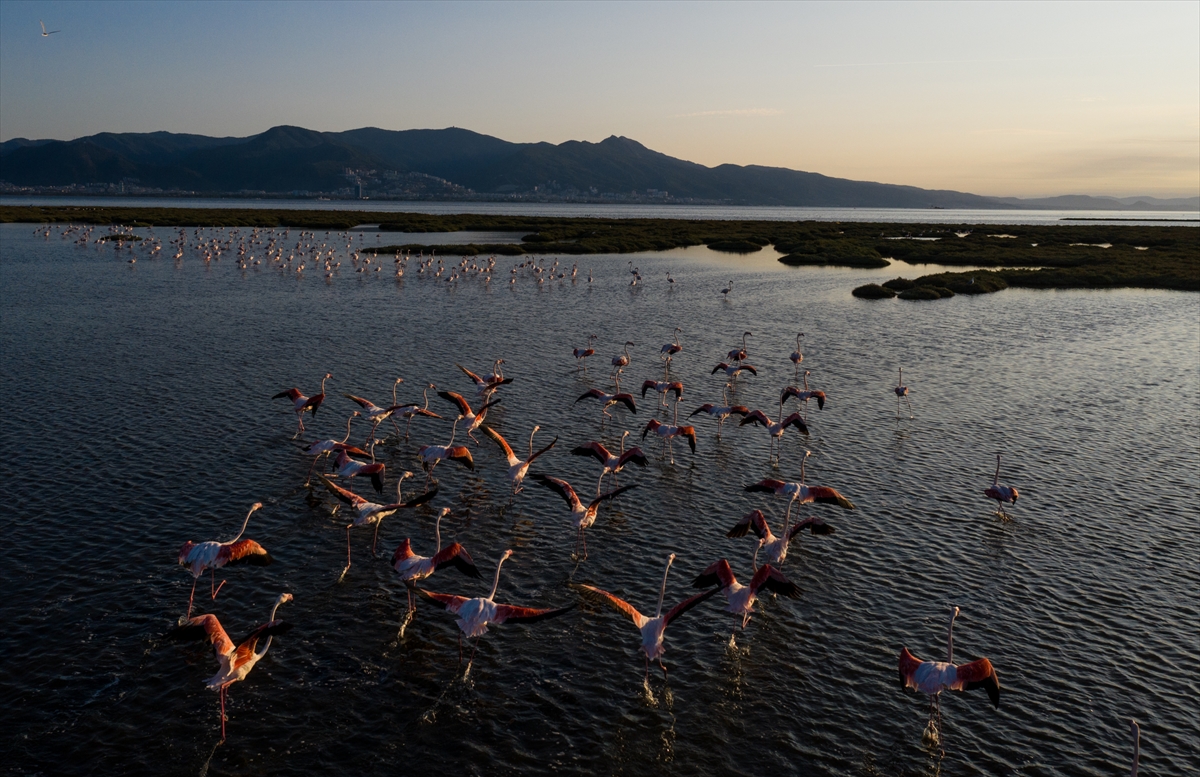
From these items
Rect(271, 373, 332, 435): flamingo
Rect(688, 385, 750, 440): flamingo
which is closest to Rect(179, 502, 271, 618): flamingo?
Rect(271, 373, 332, 435): flamingo

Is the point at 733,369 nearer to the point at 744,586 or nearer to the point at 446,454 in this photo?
the point at 446,454

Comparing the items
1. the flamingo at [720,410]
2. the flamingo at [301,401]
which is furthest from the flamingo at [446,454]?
the flamingo at [720,410]

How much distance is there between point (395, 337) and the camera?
1309 inches

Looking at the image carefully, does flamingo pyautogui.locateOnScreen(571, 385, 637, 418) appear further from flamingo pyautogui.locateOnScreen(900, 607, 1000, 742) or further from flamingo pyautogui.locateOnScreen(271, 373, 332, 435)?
flamingo pyautogui.locateOnScreen(900, 607, 1000, 742)

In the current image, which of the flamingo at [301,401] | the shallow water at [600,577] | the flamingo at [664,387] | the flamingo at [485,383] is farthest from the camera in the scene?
the flamingo at [485,383]

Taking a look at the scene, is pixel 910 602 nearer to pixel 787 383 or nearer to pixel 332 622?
pixel 332 622

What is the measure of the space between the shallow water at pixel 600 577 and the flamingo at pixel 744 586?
918 millimetres

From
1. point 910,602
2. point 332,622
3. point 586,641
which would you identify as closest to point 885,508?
point 910,602

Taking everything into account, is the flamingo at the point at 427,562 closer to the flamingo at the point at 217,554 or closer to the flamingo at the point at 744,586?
the flamingo at the point at 217,554

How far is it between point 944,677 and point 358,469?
10730mm

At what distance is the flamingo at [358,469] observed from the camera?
14.8m

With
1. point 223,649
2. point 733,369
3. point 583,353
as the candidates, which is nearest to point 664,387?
point 733,369

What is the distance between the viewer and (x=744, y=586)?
36.7 ft

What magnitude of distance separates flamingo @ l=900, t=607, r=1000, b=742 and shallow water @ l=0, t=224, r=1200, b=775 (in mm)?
809
